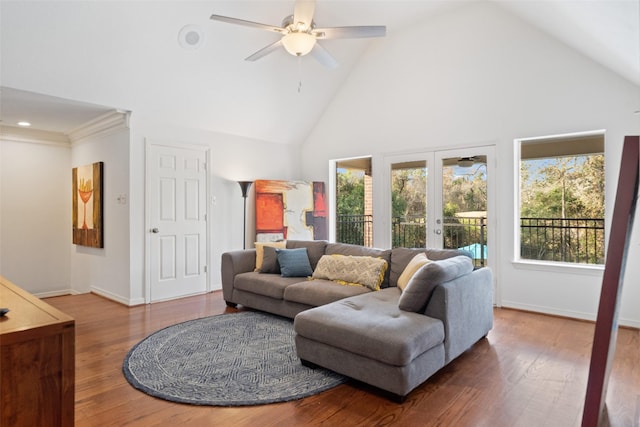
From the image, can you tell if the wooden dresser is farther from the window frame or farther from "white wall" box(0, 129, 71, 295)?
"white wall" box(0, 129, 71, 295)

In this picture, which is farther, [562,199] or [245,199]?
[245,199]

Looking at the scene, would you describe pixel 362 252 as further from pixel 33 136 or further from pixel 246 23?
pixel 33 136

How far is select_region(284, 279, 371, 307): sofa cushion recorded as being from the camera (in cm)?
335

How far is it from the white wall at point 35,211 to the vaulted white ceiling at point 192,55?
41 centimetres

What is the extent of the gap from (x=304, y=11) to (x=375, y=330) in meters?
2.58

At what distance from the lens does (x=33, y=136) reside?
5465 millimetres

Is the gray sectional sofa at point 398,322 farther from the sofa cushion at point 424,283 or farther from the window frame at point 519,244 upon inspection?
the window frame at point 519,244

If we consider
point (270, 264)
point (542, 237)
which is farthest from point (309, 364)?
point (542, 237)

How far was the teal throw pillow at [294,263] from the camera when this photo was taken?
409cm

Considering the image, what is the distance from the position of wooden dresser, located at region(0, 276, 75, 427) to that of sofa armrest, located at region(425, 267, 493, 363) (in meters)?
2.12

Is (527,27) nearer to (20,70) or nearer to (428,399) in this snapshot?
(428,399)

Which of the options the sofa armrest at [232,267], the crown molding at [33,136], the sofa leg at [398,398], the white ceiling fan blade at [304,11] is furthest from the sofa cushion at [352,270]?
Answer: the crown molding at [33,136]

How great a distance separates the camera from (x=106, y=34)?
12.0ft

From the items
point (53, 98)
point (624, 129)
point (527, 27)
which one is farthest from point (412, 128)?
point (53, 98)
